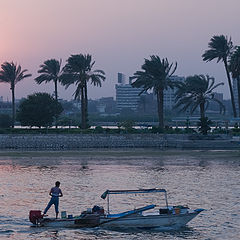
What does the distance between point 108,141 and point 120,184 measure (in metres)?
46.2

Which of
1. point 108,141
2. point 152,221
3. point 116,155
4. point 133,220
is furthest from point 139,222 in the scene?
point 108,141

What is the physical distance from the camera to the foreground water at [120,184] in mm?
29266

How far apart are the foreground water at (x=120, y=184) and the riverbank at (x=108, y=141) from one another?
36.5 feet

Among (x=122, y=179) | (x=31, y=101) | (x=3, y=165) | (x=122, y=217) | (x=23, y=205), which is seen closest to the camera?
(x=122, y=217)

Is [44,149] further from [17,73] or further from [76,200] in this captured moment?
[76,200]

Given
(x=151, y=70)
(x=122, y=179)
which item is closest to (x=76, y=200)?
(x=122, y=179)

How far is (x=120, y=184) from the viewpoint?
47469 mm

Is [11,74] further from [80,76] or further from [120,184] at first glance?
[120,184]

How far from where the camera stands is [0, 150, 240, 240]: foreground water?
96.0 ft

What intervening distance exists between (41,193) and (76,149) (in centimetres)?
4714

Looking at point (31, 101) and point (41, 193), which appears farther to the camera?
point (31, 101)

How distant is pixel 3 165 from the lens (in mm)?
63531

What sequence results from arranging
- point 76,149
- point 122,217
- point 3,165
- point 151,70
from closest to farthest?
point 122,217
point 3,165
point 76,149
point 151,70

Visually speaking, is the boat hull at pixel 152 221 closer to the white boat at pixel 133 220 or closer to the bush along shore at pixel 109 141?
the white boat at pixel 133 220
